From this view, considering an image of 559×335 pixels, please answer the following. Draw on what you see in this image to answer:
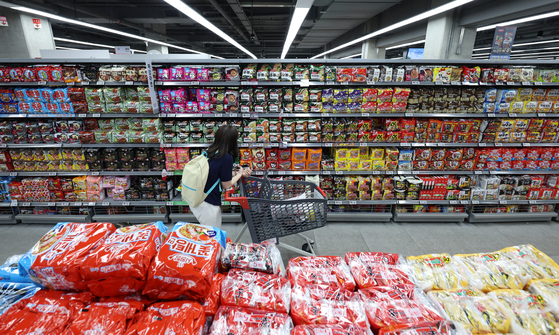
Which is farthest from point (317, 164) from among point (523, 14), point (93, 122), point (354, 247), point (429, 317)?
point (523, 14)

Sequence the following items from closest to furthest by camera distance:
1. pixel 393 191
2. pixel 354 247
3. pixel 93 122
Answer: pixel 354 247
pixel 93 122
pixel 393 191

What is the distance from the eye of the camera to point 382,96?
3580mm

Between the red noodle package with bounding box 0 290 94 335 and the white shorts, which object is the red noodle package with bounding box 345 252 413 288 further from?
the white shorts

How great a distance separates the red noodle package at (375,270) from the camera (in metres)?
1.44

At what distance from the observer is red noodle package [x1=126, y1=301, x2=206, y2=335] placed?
103 centimetres

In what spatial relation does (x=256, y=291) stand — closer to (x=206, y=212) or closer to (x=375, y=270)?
(x=375, y=270)

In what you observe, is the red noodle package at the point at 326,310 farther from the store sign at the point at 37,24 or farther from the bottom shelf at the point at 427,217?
the store sign at the point at 37,24

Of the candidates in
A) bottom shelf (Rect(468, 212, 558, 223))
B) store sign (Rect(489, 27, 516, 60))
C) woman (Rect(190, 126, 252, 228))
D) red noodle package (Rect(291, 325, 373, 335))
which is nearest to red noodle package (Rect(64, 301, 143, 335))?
red noodle package (Rect(291, 325, 373, 335))

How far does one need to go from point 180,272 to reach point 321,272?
0.77 meters

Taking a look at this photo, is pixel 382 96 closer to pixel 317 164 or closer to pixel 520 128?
pixel 317 164

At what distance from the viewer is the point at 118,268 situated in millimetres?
1142

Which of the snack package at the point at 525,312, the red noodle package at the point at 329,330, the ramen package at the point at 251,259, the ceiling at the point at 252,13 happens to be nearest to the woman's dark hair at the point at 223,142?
the ramen package at the point at 251,259

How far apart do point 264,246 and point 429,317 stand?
91cm

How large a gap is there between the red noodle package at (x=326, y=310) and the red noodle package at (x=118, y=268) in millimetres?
726
